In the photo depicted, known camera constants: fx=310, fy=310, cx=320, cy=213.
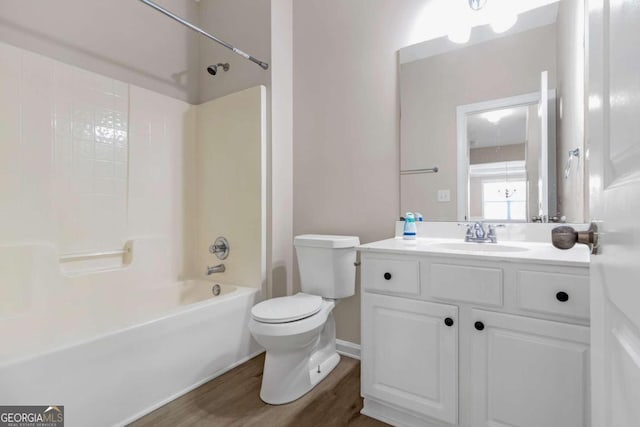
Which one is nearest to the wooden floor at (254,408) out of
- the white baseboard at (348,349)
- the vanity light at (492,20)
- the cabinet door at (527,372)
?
the white baseboard at (348,349)

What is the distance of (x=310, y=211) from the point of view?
2.29m

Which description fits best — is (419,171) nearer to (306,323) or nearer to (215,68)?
(306,323)

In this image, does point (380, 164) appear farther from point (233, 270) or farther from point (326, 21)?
point (233, 270)

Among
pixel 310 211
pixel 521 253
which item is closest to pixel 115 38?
pixel 310 211

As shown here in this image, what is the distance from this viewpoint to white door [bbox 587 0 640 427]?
362 millimetres

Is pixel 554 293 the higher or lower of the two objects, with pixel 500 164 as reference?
lower

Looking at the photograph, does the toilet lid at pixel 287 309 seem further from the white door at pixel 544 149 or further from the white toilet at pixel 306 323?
the white door at pixel 544 149

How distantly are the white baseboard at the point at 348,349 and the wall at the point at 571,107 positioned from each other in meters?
1.43

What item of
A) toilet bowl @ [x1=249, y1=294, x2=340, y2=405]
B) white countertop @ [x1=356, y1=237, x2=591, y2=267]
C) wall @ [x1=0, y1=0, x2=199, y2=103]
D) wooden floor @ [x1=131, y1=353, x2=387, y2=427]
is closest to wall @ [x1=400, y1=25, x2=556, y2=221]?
white countertop @ [x1=356, y1=237, x2=591, y2=267]

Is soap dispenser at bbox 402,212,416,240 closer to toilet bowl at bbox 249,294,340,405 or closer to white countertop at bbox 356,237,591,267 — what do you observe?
white countertop at bbox 356,237,591,267

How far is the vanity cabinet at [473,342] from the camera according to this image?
1.05 m

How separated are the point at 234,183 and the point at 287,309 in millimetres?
1115

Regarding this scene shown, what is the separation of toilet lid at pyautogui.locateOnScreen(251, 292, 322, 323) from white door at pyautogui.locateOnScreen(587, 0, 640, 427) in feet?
3.86

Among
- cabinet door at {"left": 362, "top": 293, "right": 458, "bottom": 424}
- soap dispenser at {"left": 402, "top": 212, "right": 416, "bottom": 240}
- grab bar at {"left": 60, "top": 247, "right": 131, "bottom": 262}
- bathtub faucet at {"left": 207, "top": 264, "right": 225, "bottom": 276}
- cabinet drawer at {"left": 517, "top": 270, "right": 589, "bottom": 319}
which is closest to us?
cabinet drawer at {"left": 517, "top": 270, "right": 589, "bottom": 319}
